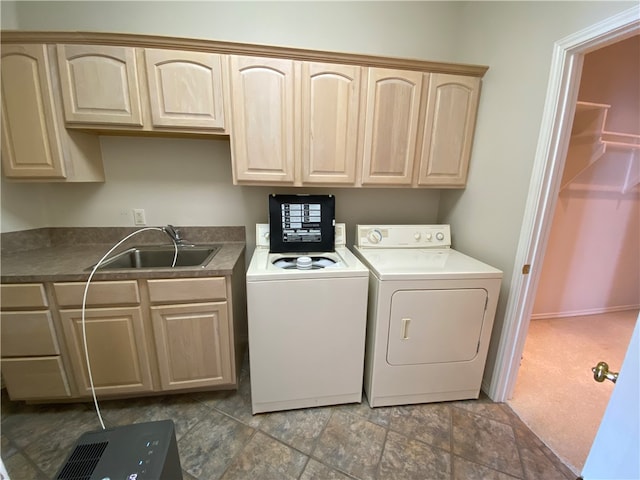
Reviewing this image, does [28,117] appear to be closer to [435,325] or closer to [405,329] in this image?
[405,329]

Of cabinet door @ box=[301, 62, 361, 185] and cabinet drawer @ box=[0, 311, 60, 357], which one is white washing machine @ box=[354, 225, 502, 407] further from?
cabinet drawer @ box=[0, 311, 60, 357]

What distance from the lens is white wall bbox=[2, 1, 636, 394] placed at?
5.05 ft

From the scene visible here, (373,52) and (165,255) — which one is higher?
(373,52)

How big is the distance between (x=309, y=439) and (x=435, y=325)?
0.97 meters

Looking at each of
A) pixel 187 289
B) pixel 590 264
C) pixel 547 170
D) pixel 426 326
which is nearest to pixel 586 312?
pixel 590 264

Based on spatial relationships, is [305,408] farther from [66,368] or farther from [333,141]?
[333,141]

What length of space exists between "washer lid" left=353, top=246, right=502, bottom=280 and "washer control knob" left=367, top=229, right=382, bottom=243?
0.23 ft

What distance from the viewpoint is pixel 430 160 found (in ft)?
6.12

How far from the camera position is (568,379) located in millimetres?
→ 1953

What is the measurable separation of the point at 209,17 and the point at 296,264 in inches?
68.3

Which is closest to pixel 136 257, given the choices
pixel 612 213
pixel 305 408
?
pixel 305 408

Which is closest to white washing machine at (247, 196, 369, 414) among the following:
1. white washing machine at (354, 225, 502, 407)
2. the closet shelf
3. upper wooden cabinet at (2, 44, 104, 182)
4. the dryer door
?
white washing machine at (354, 225, 502, 407)

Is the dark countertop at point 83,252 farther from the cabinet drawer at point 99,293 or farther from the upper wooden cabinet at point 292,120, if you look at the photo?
the upper wooden cabinet at point 292,120

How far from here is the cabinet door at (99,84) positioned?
1.45 meters
